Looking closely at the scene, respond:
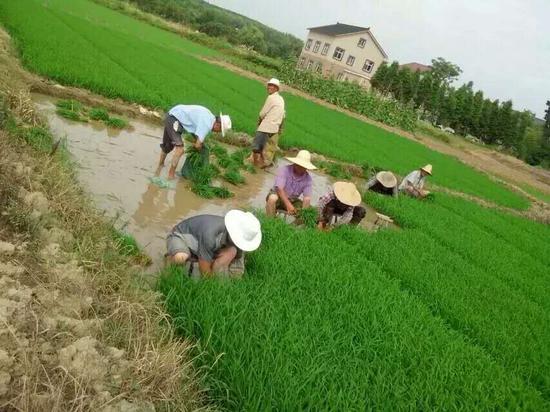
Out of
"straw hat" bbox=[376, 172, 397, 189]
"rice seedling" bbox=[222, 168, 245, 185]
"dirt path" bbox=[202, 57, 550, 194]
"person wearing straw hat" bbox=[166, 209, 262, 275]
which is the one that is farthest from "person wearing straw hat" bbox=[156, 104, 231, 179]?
"dirt path" bbox=[202, 57, 550, 194]

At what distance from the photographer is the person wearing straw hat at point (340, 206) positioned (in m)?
5.82

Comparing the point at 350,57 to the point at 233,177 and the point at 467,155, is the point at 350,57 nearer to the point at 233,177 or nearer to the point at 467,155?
the point at 467,155

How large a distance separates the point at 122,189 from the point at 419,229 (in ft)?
15.0

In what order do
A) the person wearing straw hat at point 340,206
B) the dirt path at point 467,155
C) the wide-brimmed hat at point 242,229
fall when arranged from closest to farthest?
the wide-brimmed hat at point 242,229 → the person wearing straw hat at point 340,206 → the dirt path at point 467,155

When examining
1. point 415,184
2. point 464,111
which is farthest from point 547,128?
point 415,184

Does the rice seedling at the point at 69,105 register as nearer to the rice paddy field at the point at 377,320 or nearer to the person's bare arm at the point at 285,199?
the person's bare arm at the point at 285,199

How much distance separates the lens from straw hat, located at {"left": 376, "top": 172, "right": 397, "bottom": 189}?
27.3ft

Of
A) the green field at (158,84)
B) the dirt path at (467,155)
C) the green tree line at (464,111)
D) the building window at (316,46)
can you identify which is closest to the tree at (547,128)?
the green tree line at (464,111)

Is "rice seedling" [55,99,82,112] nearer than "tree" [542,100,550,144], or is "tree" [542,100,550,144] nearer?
"rice seedling" [55,99,82,112]

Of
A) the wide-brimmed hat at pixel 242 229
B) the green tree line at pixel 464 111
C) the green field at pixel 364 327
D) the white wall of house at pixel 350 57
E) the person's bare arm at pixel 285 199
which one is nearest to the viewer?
the green field at pixel 364 327

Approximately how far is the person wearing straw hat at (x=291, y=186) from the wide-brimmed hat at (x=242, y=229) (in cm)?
188

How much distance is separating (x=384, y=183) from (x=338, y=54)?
132ft

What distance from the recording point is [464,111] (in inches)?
1705

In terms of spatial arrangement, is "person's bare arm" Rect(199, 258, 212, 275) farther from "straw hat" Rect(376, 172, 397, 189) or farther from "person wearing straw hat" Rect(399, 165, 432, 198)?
"person wearing straw hat" Rect(399, 165, 432, 198)
